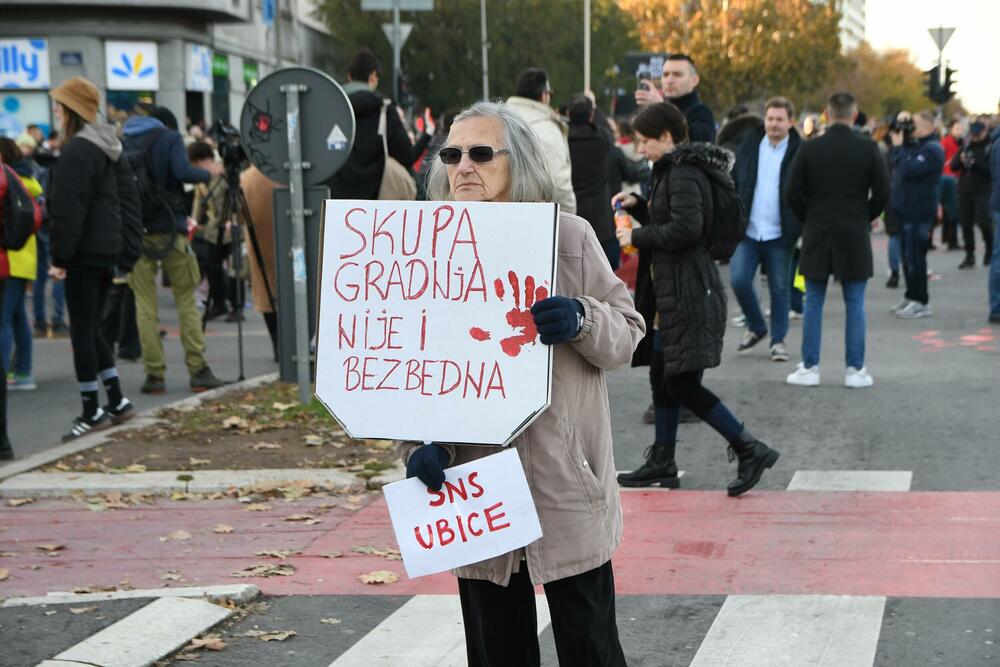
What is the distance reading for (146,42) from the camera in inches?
1496

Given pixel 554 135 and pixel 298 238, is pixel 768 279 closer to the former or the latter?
pixel 554 135

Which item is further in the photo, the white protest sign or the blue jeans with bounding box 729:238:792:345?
the blue jeans with bounding box 729:238:792:345

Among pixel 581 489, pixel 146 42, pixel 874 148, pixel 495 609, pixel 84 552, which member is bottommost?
pixel 84 552

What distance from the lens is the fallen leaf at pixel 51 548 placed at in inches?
257

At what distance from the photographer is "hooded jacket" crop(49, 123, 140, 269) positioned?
890 cm

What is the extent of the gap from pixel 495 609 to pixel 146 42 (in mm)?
36449

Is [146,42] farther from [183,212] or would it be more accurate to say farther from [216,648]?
[216,648]

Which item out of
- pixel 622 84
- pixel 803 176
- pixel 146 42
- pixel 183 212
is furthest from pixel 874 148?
pixel 622 84

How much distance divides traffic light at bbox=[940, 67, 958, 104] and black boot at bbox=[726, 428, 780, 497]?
23.5m

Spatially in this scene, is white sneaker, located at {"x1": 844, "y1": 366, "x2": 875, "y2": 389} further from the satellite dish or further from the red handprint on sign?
the red handprint on sign

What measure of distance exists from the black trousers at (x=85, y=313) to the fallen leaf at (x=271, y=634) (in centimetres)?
419

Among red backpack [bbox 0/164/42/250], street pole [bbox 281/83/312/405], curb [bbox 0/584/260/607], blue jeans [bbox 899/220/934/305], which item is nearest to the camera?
curb [bbox 0/584/260/607]

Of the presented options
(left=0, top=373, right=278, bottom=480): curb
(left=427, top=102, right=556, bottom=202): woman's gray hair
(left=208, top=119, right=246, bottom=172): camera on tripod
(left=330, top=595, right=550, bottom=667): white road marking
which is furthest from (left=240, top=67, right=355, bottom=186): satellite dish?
(left=427, top=102, right=556, bottom=202): woman's gray hair

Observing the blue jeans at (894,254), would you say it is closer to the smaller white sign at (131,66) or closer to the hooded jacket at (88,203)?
the hooded jacket at (88,203)
